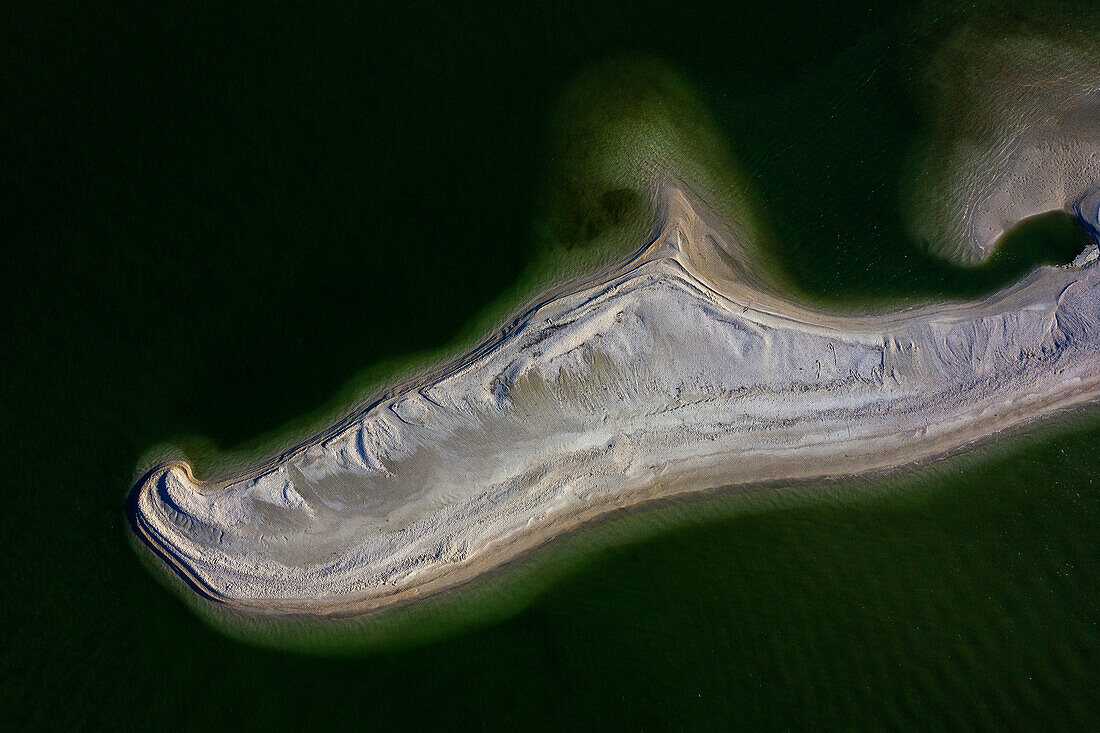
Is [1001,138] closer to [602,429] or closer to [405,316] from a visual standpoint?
[602,429]

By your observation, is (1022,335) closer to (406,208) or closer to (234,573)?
(406,208)

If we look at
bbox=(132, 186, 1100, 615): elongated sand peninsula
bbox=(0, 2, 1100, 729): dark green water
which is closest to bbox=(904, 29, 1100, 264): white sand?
bbox=(0, 2, 1100, 729): dark green water

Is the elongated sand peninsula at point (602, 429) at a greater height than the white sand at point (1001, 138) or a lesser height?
lesser

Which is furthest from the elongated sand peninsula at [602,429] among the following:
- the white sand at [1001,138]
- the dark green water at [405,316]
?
the white sand at [1001,138]

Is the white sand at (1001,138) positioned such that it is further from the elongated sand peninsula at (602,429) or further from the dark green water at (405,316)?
the elongated sand peninsula at (602,429)

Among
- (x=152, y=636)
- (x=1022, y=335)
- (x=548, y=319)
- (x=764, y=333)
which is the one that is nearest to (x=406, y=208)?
(x=548, y=319)
